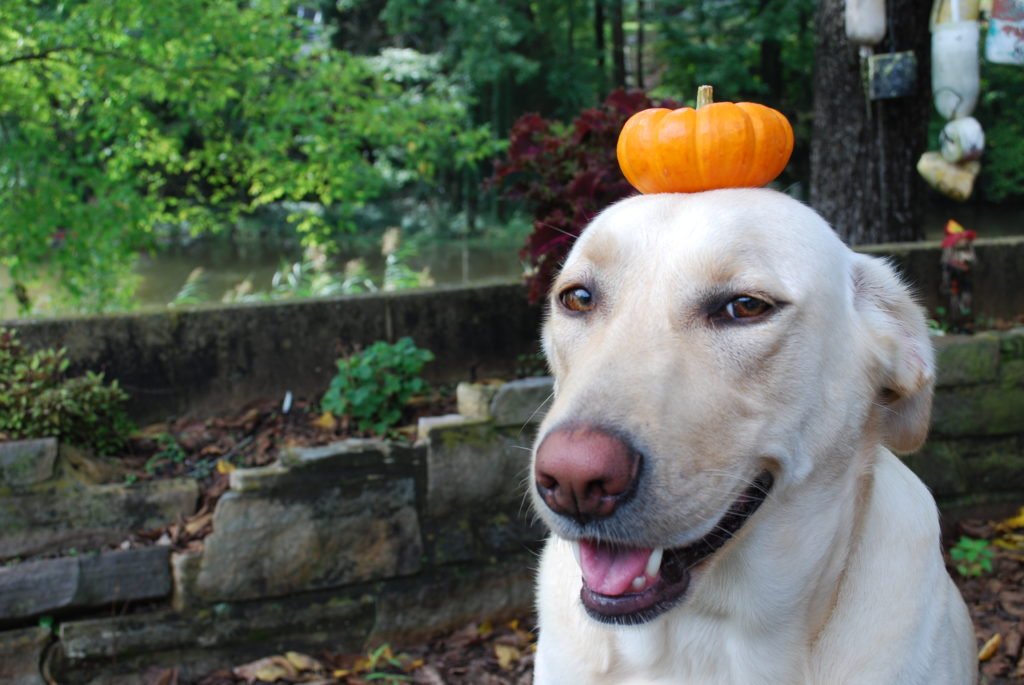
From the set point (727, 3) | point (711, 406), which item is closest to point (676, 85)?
point (727, 3)

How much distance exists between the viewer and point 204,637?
144 inches

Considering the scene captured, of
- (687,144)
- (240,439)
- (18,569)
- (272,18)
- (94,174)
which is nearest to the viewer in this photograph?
(687,144)

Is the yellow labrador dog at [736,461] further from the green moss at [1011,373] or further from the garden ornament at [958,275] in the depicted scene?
the garden ornament at [958,275]

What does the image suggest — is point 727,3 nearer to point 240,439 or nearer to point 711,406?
point 240,439

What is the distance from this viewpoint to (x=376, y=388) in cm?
412

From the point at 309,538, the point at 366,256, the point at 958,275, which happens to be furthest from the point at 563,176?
the point at 366,256

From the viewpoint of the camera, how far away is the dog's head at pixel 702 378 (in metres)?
1.63

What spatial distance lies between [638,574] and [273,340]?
3.24 meters

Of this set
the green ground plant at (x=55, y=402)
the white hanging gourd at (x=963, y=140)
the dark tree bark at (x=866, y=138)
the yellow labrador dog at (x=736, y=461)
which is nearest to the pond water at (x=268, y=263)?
the dark tree bark at (x=866, y=138)

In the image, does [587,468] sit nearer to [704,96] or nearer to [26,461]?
[704,96]

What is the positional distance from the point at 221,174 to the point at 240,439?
3092mm

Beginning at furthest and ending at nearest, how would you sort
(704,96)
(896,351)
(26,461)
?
(26,461), (704,96), (896,351)

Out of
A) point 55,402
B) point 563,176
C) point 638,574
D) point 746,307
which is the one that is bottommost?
point 55,402

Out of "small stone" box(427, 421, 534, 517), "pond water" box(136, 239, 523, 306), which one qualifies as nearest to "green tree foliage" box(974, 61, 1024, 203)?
"pond water" box(136, 239, 523, 306)
